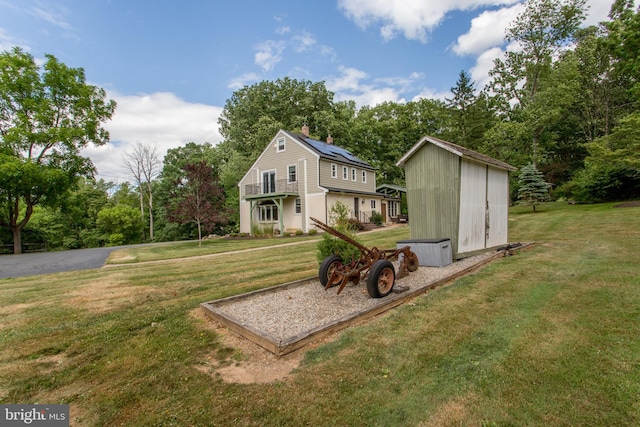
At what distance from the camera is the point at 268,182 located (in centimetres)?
2584

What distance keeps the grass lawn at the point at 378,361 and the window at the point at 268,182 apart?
1947 centimetres

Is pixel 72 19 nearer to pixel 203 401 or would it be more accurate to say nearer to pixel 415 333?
pixel 203 401

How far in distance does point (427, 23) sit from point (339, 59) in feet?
18.7

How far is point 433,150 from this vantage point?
29.9 ft

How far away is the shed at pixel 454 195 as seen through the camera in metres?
8.67

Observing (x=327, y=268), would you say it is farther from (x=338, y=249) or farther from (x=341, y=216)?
(x=341, y=216)

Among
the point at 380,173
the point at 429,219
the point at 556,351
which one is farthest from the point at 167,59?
the point at 380,173

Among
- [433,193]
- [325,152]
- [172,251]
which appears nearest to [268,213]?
[325,152]

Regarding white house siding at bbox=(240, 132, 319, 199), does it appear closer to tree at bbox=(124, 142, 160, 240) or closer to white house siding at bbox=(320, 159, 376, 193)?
white house siding at bbox=(320, 159, 376, 193)

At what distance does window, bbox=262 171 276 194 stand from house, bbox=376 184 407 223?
11252 millimetres

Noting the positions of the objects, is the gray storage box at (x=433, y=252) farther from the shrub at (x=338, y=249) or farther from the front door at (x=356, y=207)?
the front door at (x=356, y=207)

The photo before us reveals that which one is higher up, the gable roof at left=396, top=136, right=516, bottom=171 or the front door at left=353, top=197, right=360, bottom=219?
the gable roof at left=396, top=136, right=516, bottom=171

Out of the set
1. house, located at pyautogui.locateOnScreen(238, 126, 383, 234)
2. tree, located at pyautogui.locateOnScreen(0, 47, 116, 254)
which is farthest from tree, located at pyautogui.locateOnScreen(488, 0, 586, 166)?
tree, located at pyautogui.locateOnScreen(0, 47, 116, 254)

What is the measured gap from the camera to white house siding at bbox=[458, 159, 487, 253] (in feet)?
28.8
